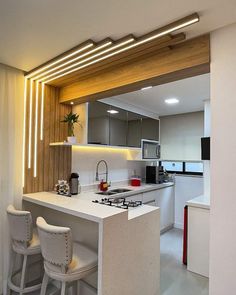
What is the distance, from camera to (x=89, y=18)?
4.95 ft

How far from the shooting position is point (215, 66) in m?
1.67

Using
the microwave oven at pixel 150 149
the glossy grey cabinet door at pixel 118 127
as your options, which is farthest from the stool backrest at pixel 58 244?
the microwave oven at pixel 150 149

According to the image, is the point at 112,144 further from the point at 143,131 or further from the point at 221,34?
the point at 221,34

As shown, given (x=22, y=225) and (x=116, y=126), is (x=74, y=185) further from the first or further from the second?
(x=116, y=126)

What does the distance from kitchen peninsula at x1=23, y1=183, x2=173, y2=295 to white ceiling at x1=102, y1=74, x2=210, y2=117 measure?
179cm

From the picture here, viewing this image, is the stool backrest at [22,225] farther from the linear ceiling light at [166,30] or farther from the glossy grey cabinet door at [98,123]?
the linear ceiling light at [166,30]

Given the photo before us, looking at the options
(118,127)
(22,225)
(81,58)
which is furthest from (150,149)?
(22,225)

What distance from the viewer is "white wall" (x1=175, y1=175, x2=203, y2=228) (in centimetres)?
443

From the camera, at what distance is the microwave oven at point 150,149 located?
14.4 feet

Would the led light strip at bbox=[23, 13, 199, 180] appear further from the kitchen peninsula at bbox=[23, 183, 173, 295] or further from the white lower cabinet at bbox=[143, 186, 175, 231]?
the white lower cabinet at bbox=[143, 186, 175, 231]

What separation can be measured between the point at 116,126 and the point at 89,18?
2.35 meters

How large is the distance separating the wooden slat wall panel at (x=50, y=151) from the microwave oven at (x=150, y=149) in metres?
1.82

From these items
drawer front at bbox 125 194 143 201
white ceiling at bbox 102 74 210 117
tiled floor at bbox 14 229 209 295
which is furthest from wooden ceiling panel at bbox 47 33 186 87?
tiled floor at bbox 14 229 209 295

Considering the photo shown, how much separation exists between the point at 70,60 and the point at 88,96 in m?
0.53
